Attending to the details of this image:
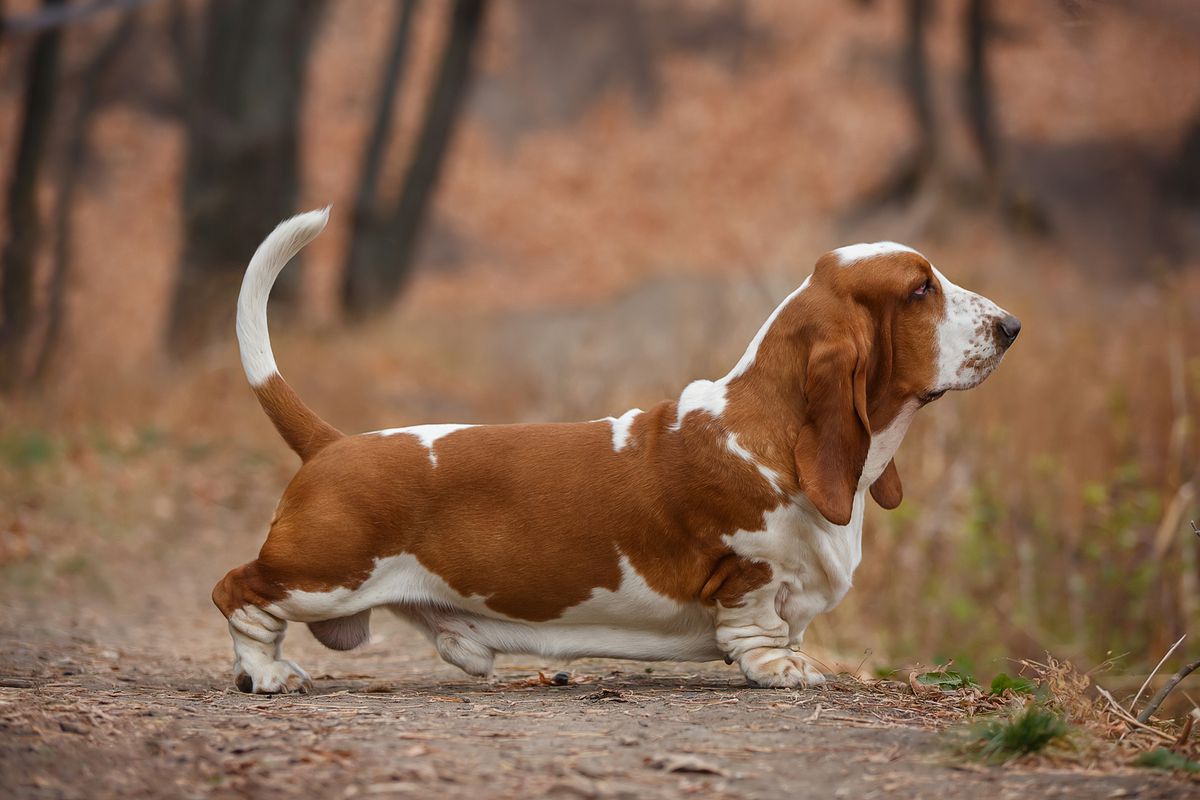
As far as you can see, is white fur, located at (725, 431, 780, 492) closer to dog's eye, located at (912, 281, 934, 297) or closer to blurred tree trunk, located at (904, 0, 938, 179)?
dog's eye, located at (912, 281, 934, 297)

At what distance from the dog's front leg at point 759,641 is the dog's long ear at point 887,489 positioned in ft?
2.04

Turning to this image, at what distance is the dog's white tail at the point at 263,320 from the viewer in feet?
15.2

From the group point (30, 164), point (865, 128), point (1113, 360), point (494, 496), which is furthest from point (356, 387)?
point (865, 128)

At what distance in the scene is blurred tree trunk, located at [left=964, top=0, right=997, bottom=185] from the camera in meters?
21.7

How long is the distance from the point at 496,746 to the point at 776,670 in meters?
1.28

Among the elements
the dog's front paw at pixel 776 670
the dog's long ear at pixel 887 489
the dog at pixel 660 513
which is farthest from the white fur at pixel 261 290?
the dog's long ear at pixel 887 489

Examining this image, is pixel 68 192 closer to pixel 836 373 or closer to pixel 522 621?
pixel 522 621

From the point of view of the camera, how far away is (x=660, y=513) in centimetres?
436

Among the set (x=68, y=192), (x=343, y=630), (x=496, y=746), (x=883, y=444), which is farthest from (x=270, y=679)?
(x=68, y=192)

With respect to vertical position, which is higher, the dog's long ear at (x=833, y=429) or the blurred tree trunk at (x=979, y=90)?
the blurred tree trunk at (x=979, y=90)

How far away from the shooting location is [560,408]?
33.7 feet

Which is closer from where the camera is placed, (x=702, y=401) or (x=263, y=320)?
(x=702, y=401)

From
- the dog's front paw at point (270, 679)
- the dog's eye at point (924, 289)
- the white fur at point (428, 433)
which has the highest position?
the dog's eye at point (924, 289)

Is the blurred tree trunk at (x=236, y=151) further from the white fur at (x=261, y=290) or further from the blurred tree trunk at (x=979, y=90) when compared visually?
the blurred tree trunk at (x=979, y=90)
